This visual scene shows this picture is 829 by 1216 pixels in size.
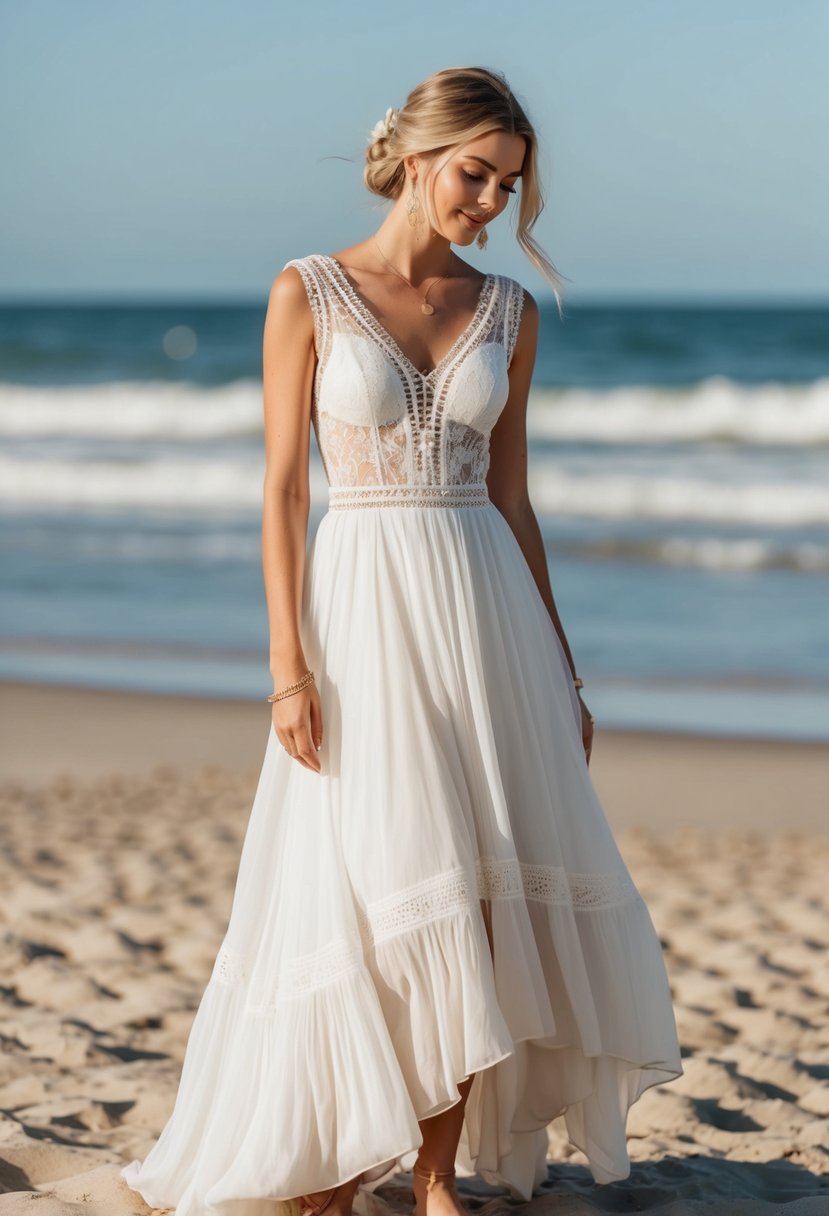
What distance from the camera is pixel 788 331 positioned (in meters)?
27.3

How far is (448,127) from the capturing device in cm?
273

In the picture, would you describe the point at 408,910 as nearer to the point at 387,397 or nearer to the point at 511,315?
the point at 387,397

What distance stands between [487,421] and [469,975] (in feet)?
3.39

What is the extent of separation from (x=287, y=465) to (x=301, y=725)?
0.48 metres

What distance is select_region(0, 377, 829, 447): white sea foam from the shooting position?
64.7ft

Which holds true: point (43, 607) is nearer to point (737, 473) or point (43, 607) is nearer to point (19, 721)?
point (19, 721)

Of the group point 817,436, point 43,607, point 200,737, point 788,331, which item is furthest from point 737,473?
point 788,331

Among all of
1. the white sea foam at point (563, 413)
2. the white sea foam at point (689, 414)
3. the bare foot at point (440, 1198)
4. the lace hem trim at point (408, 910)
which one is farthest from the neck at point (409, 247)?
the white sea foam at point (689, 414)

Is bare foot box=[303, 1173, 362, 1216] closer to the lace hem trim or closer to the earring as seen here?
the lace hem trim

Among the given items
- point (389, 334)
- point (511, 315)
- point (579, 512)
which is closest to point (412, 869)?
point (389, 334)

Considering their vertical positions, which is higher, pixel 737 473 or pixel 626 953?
pixel 737 473

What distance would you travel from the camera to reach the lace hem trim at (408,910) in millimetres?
2635

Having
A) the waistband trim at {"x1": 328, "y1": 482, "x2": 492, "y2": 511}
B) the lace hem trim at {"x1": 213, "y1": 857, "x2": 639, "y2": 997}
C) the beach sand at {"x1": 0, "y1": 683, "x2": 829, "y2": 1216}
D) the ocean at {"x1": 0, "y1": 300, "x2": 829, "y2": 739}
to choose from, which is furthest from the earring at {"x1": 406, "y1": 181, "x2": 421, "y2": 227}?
the ocean at {"x1": 0, "y1": 300, "x2": 829, "y2": 739}

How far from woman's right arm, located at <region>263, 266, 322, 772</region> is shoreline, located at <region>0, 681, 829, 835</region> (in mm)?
3996
